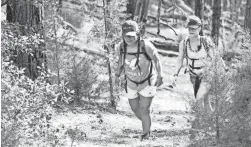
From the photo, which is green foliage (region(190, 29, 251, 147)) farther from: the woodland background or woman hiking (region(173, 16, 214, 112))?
woman hiking (region(173, 16, 214, 112))

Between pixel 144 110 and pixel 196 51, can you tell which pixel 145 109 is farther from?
pixel 196 51

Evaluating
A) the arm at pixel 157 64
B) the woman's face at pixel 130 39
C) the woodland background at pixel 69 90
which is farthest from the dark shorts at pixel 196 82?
the woman's face at pixel 130 39

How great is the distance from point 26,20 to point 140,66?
7.11 ft

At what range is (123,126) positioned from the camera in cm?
815

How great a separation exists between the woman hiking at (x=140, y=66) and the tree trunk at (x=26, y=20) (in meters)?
1.57

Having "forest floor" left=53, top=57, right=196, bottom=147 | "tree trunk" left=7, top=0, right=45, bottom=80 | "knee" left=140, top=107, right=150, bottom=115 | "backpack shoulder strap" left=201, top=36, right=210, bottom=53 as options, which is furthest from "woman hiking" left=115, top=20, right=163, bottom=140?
"tree trunk" left=7, top=0, right=45, bottom=80

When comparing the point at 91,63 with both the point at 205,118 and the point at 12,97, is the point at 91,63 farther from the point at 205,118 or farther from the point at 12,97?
the point at 12,97

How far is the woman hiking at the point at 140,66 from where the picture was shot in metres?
6.27

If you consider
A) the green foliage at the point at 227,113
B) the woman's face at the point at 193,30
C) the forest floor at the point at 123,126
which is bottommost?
the forest floor at the point at 123,126

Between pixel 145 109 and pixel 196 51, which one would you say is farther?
pixel 196 51

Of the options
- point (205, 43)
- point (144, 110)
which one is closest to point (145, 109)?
point (144, 110)

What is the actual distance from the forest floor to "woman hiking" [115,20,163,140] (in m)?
0.46

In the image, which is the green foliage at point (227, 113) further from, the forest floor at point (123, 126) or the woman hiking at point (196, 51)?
the woman hiking at point (196, 51)

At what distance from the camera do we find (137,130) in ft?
25.8
